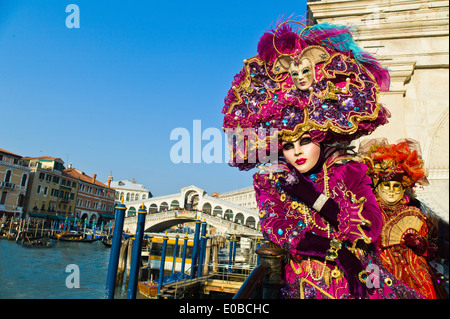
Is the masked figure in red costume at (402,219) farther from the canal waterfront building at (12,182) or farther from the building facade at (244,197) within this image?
the building facade at (244,197)

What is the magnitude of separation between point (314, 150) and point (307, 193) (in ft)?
1.01

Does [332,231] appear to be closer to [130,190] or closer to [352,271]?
[352,271]

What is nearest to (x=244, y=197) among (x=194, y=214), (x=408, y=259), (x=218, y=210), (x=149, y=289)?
(x=218, y=210)

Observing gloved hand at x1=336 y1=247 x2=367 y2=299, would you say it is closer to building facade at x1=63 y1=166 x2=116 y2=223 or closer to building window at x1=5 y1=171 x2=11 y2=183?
building window at x1=5 y1=171 x2=11 y2=183

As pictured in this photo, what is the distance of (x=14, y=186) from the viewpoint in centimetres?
2855

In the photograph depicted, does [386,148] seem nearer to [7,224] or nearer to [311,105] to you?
[311,105]

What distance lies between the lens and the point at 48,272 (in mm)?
14984

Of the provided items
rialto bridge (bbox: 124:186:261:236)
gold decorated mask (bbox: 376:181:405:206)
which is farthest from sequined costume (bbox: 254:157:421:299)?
rialto bridge (bbox: 124:186:261:236)

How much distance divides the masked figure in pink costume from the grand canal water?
1182 cm

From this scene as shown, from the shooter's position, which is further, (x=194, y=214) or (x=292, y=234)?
(x=194, y=214)

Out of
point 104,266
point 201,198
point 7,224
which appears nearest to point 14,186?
point 7,224

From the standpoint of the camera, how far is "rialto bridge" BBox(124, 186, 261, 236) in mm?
26953
